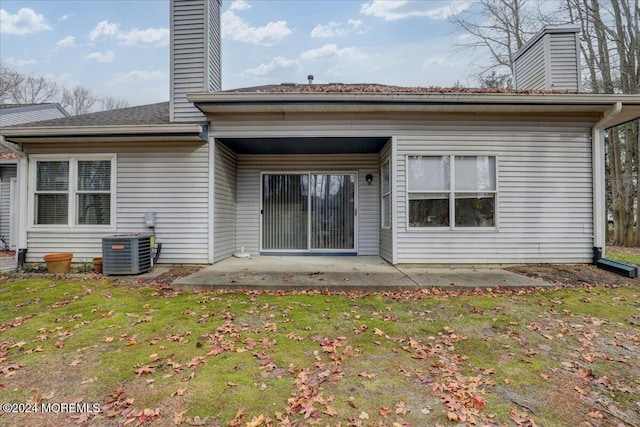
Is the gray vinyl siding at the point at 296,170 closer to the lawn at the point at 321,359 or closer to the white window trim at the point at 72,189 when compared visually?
the white window trim at the point at 72,189

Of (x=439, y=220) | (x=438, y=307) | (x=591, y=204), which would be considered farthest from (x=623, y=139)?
(x=438, y=307)

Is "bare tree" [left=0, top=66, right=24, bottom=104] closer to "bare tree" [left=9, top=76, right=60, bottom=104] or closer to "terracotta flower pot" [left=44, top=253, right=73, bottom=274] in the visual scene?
"bare tree" [left=9, top=76, right=60, bottom=104]

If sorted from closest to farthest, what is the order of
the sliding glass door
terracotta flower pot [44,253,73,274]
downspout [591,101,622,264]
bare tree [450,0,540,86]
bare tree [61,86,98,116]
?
terracotta flower pot [44,253,73,274]
downspout [591,101,622,264]
the sliding glass door
bare tree [450,0,540,86]
bare tree [61,86,98,116]

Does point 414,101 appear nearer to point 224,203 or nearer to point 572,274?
point 572,274

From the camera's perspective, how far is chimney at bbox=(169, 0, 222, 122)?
19.7ft

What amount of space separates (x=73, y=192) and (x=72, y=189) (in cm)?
6

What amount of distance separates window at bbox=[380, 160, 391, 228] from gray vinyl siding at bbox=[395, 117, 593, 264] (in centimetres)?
56

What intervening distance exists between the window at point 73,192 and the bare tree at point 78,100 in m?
23.2

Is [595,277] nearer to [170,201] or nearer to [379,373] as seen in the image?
[379,373]

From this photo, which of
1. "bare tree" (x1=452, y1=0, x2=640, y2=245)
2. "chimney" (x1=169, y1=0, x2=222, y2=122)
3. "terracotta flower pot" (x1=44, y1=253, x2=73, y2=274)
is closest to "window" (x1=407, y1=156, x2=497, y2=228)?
"chimney" (x1=169, y1=0, x2=222, y2=122)

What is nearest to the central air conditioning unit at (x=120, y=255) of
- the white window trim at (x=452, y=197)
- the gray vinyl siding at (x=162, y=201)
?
the gray vinyl siding at (x=162, y=201)

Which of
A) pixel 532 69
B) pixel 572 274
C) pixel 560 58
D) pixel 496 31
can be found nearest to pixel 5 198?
pixel 572 274

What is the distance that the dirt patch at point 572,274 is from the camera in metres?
4.84

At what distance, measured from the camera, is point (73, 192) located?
6.03m
